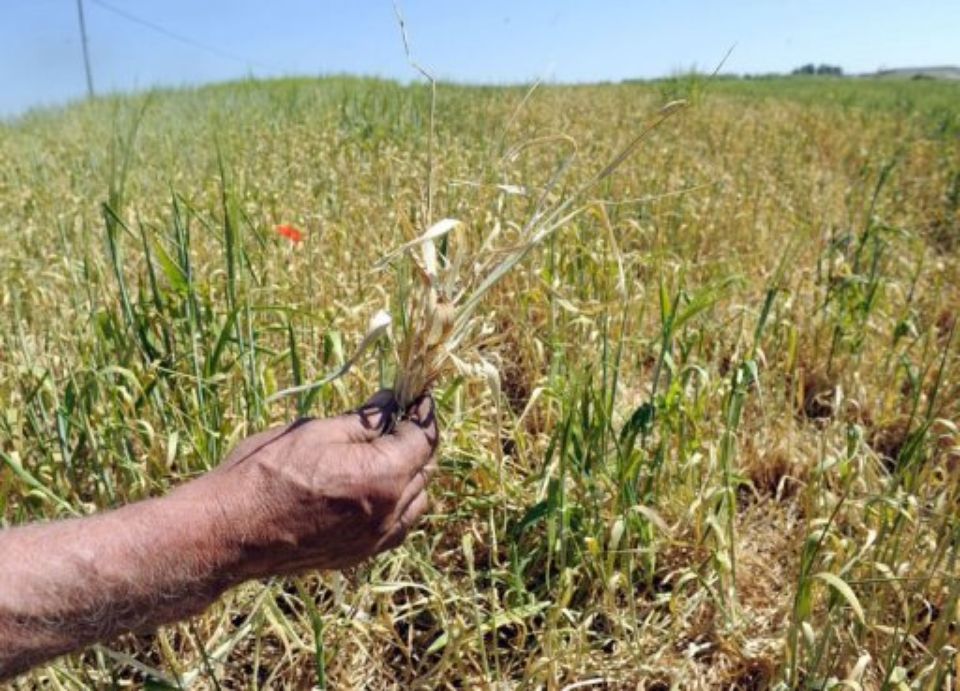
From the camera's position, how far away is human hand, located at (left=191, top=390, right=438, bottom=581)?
92cm

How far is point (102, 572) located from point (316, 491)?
238 mm

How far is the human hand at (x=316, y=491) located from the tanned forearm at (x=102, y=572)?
0.03 metres

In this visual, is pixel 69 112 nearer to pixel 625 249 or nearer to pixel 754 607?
pixel 625 249

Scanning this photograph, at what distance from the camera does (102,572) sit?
88cm

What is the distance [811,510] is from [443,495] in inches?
28.4

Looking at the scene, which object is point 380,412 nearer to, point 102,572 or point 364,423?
point 364,423

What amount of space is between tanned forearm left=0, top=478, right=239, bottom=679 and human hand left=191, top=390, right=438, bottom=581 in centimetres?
3

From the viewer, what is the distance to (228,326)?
4.97 feet

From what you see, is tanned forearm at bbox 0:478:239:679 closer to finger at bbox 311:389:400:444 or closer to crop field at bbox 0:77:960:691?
finger at bbox 311:389:400:444

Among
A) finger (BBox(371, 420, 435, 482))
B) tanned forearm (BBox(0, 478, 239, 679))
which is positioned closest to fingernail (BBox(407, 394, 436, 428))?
finger (BBox(371, 420, 435, 482))

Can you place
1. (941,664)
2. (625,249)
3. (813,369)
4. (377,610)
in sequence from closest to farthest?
1. (941,664)
2. (377,610)
3. (813,369)
4. (625,249)

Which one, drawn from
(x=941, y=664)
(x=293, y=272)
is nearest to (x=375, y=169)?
(x=293, y=272)

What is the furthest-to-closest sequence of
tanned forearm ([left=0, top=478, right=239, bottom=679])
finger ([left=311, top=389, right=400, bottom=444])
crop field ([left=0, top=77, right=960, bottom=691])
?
crop field ([left=0, top=77, right=960, bottom=691]) → finger ([left=311, top=389, right=400, bottom=444]) → tanned forearm ([left=0, top=478, right=239, bottom=679])

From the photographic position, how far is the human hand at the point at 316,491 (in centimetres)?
92
